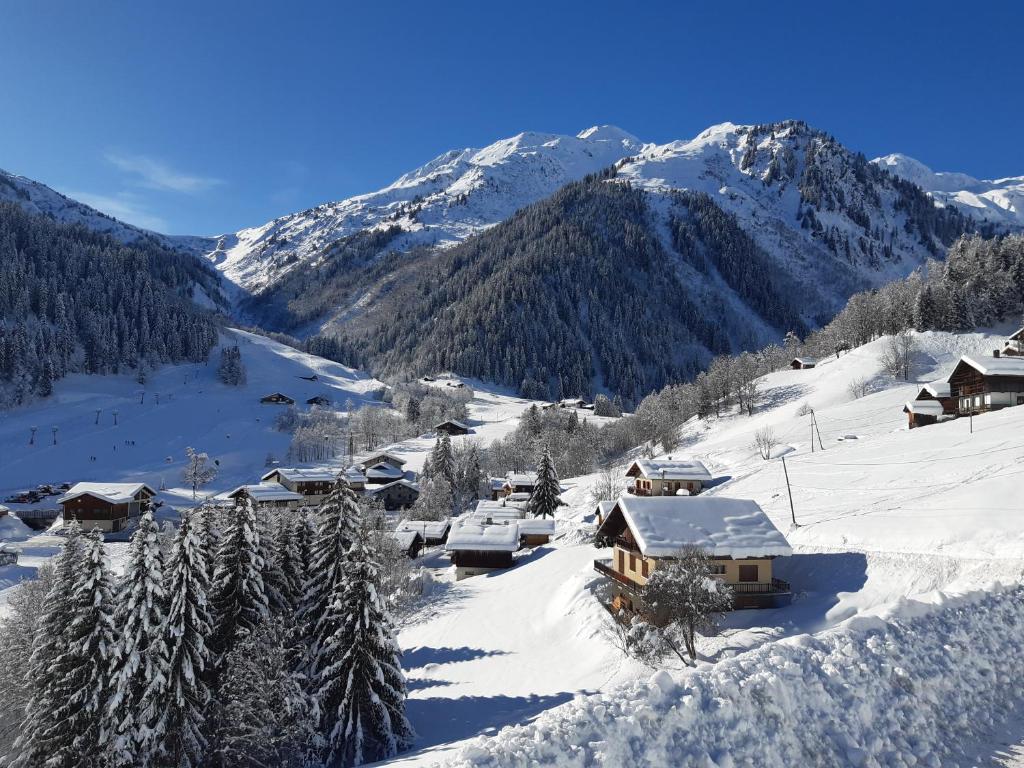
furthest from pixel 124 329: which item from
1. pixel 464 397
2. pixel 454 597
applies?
pixel 454 597

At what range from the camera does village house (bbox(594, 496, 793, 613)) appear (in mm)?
28656

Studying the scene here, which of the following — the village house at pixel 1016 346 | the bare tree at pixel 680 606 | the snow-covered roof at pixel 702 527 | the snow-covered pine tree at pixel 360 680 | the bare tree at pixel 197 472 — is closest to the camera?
the bare tree at pixel 680 606

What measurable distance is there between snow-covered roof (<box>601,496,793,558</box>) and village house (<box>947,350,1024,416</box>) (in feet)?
154

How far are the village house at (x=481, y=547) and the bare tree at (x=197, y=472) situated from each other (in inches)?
2337

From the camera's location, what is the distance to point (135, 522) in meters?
85.6

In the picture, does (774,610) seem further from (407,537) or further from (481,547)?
(407,537)

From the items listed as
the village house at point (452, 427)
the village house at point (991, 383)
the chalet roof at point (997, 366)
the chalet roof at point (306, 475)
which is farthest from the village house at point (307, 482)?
the chalet roof at point (997, 366)

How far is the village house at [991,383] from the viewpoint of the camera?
60969 millimetres

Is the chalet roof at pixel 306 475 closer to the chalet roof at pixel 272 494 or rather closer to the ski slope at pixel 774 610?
the chalet roof at pixel 272 494

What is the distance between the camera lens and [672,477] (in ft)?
219

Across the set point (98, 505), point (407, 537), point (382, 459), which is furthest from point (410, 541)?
point (382, 459)

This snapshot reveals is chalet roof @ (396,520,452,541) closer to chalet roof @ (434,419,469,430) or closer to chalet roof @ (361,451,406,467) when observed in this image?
chalet roof @ (361,451,406,467)

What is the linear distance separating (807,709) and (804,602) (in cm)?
1924

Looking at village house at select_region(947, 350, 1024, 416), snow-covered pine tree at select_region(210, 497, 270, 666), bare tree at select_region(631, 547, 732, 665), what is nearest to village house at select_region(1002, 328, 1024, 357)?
village house at select_region(947, 350, 1024, 416)
